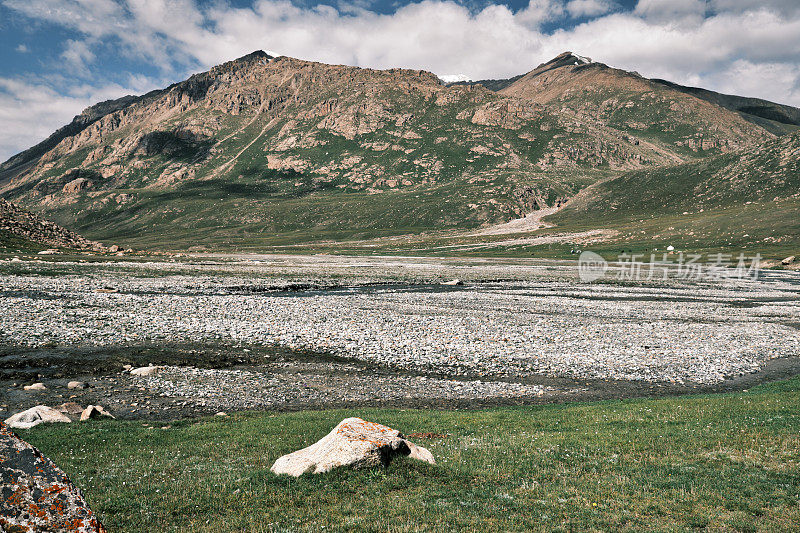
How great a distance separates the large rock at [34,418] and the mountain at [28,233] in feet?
331

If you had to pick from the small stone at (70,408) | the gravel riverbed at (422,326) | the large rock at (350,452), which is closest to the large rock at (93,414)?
the small stone at (70,408)

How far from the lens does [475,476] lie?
13.1 m

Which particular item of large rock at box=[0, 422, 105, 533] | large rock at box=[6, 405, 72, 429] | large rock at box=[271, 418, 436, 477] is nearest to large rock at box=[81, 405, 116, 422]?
large rock at box=[6, 405, 72, 429]

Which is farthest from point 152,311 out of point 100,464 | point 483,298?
point 483,298

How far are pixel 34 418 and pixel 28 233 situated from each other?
12026 centimetres

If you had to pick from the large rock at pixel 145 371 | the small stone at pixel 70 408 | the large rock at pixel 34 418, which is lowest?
the large rock at pixel 145 371

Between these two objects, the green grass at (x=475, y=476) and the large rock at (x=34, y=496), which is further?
the green grass at (x=475, y=476)

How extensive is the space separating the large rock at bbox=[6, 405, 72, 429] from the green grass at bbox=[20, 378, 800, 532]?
936 mm

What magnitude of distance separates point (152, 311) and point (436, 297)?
3713 centimetres

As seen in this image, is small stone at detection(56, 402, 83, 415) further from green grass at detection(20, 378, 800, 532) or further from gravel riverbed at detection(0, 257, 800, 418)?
gravel riverbed at detection(0, 257, 800, 418)

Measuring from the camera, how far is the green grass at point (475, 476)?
1023 cm

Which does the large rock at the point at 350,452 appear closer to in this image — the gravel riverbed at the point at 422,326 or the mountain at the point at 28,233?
the gravel riverbed at the point at 422,326

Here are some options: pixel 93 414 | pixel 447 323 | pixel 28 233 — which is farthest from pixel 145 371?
pixel 28 233

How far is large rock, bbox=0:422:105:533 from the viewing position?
5.77 m
